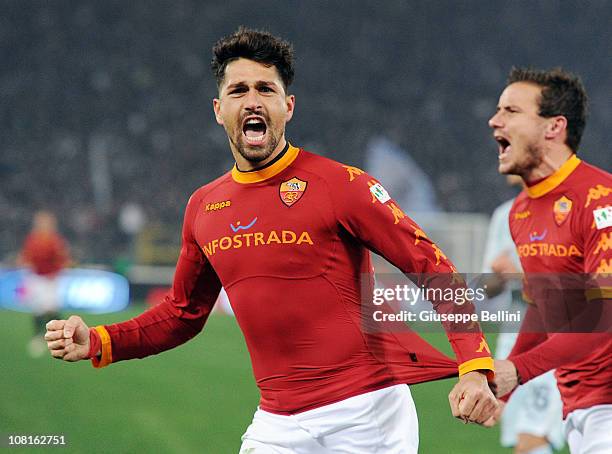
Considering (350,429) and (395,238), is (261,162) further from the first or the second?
(350,429)

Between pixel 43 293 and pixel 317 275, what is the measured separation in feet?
38.2

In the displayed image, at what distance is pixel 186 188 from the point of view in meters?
25.8

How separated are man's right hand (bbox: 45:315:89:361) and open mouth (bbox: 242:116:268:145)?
3.06 ft

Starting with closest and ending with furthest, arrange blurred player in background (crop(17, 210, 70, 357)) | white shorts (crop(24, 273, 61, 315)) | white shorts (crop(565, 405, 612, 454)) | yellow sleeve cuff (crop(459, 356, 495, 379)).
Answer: yellow sleeve cuff (crop(459, 356, 495, 379)) < white shorts (crop(565, 405, 612, 454)) < white shorts (crop(24, 273, 61, 315)) < blurred player in background (crop(17, 210, 70, 357))

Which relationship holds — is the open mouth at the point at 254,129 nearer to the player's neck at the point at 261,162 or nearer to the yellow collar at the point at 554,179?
the player's neck at the point at 261,162

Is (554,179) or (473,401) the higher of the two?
(554,179)

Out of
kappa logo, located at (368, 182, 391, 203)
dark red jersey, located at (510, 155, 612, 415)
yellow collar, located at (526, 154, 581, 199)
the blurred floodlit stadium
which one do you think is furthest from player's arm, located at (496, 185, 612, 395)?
the blurred floodlit stadium

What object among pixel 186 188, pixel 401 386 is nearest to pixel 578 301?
pixel 401 386

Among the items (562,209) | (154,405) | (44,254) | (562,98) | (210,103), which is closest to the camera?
(562,209)

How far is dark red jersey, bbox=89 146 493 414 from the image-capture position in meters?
3.26

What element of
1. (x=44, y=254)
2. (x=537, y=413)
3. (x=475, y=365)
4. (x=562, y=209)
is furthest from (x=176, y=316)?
(x=44, y=254)

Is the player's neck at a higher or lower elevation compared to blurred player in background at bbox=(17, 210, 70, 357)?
lower

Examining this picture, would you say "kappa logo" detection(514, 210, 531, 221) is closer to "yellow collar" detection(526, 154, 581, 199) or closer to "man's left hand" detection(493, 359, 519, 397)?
"yellow collar" detection(526, 154, 581, 199)

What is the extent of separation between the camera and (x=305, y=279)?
330 centimetres
